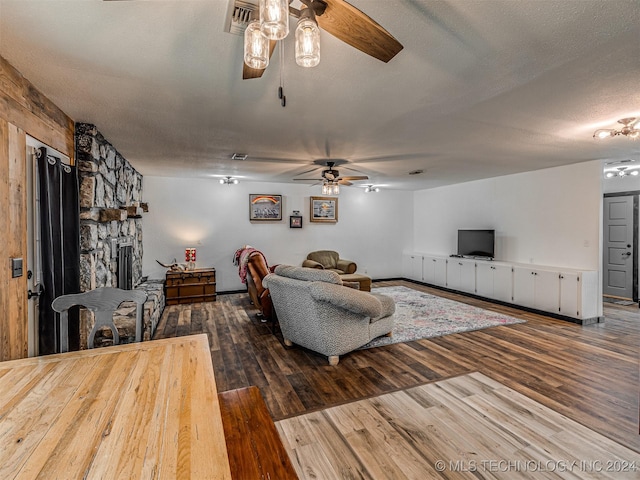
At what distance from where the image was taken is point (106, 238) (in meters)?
3.69

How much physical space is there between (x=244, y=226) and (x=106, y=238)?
3422mm

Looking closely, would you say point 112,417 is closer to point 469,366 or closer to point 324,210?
point 469,366

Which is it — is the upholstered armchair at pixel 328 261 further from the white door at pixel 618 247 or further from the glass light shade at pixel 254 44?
the glass light shade at pixel 254 44

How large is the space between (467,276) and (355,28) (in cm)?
628

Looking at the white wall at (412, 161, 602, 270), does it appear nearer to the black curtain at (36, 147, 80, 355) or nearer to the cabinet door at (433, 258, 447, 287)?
the cabinet door at (433, 258, 447, 287)

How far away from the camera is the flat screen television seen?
6.32 meters

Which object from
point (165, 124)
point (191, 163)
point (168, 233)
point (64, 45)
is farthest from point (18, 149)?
point (168, 233)

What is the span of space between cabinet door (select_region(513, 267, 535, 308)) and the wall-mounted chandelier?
2.67 metres

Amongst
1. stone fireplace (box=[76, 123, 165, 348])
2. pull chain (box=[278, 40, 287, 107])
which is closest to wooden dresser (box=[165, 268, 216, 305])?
stone fireplace (box=[76, 123, 165, 348])

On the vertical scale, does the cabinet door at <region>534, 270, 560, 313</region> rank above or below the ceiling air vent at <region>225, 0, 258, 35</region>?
below

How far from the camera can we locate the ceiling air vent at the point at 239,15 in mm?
1371

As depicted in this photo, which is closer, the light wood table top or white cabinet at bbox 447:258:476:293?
the light wood table top

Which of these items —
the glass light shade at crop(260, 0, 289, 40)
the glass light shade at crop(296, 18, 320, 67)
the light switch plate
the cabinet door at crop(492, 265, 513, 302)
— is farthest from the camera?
the cabinet door at crop(492, 265, 513, 302)

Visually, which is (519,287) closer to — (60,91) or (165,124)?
(165,124)
